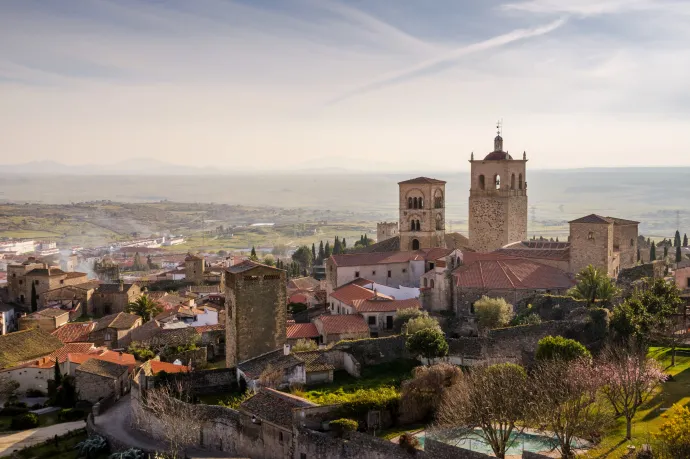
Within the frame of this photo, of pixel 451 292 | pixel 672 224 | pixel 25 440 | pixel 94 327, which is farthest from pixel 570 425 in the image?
pixel 672 224

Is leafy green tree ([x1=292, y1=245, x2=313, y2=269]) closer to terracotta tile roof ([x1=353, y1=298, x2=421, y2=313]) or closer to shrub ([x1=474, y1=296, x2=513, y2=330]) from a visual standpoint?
terracotta tile roof ([x1=353, y1=298, x2=421, y2=313])

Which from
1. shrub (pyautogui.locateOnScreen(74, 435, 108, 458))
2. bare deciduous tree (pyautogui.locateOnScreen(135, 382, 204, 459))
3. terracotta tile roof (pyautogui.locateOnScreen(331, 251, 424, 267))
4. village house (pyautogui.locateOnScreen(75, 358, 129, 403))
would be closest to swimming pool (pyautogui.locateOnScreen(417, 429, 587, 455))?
bare deciduous tree (pyautogui.locateOnScreen(135, 382, 204, 459))

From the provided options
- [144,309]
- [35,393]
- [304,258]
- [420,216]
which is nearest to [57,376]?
[35,393]

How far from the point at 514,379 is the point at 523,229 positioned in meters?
30.0

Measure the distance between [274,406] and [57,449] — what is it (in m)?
9.39

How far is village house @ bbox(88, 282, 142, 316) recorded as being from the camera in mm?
52312

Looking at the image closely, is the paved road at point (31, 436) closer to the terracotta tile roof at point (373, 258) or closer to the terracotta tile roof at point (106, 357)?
the terracotta tile roof at point (106, 357)

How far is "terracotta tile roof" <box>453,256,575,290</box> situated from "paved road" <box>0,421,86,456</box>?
1824 centimetres

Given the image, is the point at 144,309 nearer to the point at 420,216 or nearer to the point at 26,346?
the point at 26,346

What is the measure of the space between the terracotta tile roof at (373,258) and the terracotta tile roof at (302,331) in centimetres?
933

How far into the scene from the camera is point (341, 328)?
108 feet

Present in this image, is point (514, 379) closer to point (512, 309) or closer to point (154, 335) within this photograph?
point (512, 309)

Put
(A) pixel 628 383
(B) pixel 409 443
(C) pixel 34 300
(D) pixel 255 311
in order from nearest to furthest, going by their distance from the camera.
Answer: (B) pixel 409 443
(A) pixel 628 383
(D) pixel 255 311
(C) pixel 34 300

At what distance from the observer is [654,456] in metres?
17.8
